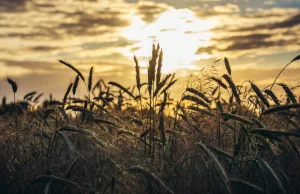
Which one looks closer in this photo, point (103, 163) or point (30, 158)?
point (103, 163)

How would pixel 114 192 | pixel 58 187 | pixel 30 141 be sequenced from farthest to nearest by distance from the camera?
pixel 30 141
pixel 58 187
pixel 114 192

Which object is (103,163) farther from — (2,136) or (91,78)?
(2,136)

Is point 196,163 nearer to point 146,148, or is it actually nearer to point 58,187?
point 146,148

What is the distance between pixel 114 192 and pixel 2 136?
2426mm

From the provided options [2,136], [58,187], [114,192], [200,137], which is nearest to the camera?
[114,192]

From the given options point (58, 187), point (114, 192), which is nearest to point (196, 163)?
point (114, 192)

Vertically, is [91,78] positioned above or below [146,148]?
above

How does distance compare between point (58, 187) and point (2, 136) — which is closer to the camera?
point (58, 187)

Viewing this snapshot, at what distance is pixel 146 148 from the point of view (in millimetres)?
5824

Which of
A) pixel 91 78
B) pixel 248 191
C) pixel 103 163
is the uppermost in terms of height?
pixel 91 78

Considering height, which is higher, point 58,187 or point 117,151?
point 117,151

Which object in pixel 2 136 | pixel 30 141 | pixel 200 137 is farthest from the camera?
pixel 2 136

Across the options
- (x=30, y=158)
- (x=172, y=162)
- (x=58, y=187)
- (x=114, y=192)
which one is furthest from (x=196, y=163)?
(x=30, y=158)

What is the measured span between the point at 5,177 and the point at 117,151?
63.2 inches
